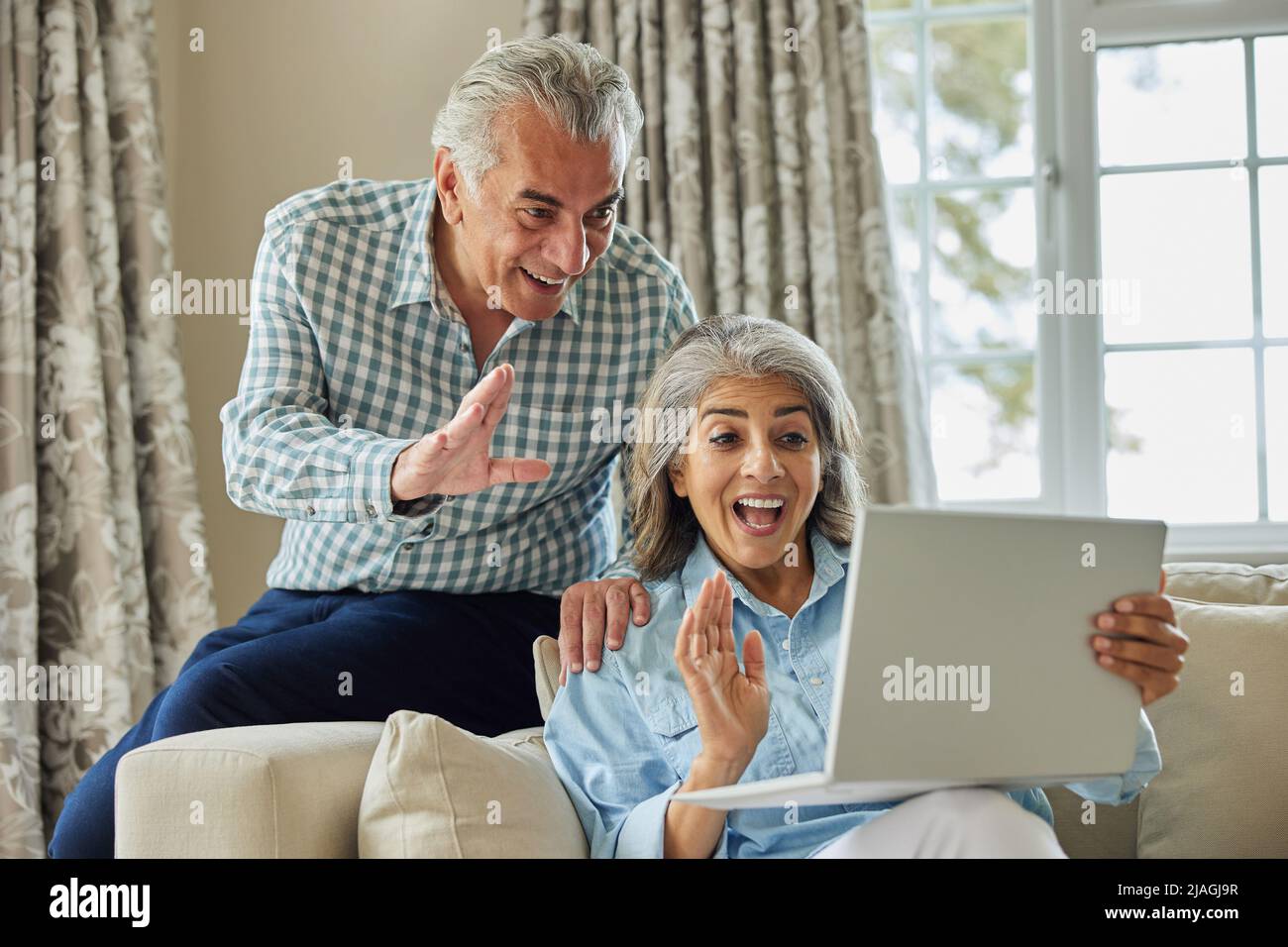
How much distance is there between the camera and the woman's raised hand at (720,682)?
1.30 meters

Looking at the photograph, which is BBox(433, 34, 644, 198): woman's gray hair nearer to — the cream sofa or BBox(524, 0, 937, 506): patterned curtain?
the cream sofa

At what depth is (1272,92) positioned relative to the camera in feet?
9.89

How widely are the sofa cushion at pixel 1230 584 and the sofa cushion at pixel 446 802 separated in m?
1.25

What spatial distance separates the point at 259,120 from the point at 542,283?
1.65 meters

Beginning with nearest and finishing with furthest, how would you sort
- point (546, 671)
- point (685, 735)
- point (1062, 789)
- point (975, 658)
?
point (975, 658)
point (685, 735)
point (546, 671)
point (1062, 789)

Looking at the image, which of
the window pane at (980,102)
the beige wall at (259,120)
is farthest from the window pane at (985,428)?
the beige wall at (259,120)

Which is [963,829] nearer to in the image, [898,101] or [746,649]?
[746,649]

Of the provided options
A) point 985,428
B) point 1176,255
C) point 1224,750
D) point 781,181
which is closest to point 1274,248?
point 1176,255

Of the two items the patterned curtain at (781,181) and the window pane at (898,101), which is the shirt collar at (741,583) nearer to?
the patterned curtain at (781,181)

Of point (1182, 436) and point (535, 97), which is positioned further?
point (1182, 436)
